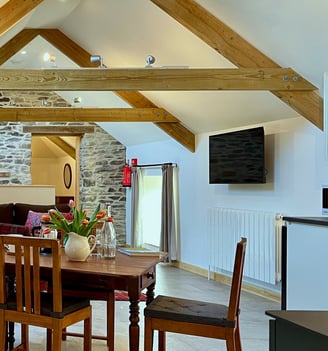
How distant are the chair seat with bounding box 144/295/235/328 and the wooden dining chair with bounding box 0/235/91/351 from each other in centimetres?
51

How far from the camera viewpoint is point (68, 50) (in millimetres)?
7863

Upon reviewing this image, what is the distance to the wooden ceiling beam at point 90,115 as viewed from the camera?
784cm

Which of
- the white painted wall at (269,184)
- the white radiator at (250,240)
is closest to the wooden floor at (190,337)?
the white radiator at (250,240)

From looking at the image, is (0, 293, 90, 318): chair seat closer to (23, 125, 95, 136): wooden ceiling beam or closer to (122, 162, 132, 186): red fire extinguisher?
(122, 162, 132, 186): red fire extinguisher

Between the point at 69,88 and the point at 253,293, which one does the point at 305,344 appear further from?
the point at 253,293

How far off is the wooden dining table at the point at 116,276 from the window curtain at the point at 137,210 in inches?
259

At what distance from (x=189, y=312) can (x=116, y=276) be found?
0.49 m

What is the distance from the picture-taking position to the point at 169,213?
28.1ft

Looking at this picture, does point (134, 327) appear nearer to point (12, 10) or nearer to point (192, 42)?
point (12, 10)

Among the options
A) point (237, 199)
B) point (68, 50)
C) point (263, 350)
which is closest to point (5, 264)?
point (263, 350)

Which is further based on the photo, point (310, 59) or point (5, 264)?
point (310, 59)

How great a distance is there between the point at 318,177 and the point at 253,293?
187cm

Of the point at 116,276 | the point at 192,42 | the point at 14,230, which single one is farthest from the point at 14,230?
the point at 116,276

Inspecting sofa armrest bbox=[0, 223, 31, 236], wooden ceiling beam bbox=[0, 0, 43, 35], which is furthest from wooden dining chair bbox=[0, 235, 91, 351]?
sofa armrest bbox=[0, 223, 31, 236]
